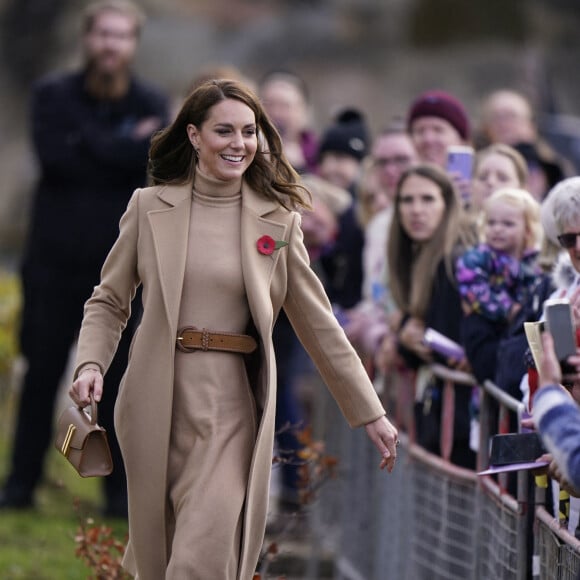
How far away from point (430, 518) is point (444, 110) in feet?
8.86

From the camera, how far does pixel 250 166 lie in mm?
5934

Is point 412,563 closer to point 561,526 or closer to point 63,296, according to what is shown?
point 561,526

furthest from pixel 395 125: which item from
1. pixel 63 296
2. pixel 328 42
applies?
pixel 328 42

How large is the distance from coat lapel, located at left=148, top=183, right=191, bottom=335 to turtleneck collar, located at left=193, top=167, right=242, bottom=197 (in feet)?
0.14

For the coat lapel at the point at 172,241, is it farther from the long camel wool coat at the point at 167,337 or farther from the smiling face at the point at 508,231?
the smiling face at the point at 508,231

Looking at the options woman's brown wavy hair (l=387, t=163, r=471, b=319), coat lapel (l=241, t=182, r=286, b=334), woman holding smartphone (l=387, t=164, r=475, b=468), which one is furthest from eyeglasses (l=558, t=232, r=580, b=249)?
woman's brown wavy hair (l=387, t=163, r=471, b=319)

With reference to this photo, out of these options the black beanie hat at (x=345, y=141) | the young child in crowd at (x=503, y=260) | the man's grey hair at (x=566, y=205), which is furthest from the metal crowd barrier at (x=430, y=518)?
the black beanie hat at (x=345, y=141)

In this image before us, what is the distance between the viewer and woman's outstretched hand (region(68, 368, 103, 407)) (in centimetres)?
555

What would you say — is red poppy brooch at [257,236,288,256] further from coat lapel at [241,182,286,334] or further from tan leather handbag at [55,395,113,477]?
tan leather handbag at [55,395,113,477]

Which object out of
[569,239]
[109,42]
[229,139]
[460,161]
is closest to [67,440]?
[229,139]

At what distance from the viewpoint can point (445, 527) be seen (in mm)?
6941

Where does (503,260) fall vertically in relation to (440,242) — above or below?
below

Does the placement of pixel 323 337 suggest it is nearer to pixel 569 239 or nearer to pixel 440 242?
pixel 569 239

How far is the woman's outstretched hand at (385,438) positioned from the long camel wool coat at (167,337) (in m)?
0.04
